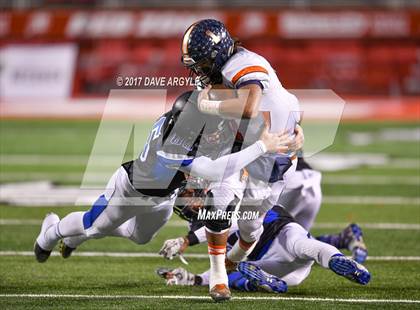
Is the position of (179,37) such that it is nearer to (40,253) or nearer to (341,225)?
(341,225)

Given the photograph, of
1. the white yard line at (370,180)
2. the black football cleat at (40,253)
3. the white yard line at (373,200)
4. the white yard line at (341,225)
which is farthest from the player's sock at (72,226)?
the white yard line at (370,180)

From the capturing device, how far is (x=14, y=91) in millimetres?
17984

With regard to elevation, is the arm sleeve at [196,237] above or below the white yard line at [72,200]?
above

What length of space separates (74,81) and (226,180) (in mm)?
13352

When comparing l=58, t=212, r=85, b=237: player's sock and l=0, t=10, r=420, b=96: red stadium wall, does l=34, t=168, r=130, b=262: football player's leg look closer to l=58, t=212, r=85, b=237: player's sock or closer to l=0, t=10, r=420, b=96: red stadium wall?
l=58, t=212, r=85, b=237: player's sock

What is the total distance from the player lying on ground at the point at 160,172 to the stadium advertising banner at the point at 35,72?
12446 millimetres

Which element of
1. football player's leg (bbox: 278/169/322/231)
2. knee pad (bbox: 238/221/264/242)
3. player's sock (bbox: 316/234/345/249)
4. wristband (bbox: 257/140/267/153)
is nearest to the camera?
wristband (bbox: 257/140/267/153)

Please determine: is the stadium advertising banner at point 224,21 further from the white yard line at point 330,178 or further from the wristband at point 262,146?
the wristband at point 262,146

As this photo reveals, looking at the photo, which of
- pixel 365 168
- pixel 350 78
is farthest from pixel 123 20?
pixel 365 168

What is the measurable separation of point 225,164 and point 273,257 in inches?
31.0

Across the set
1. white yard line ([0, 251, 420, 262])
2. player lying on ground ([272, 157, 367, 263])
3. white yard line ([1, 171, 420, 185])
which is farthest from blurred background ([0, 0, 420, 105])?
player lying on ground ([272, 157, 367, 263])

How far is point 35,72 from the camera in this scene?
18.1 metres

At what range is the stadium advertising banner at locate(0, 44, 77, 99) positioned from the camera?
18.0 meters

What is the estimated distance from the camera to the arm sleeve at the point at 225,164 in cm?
522
